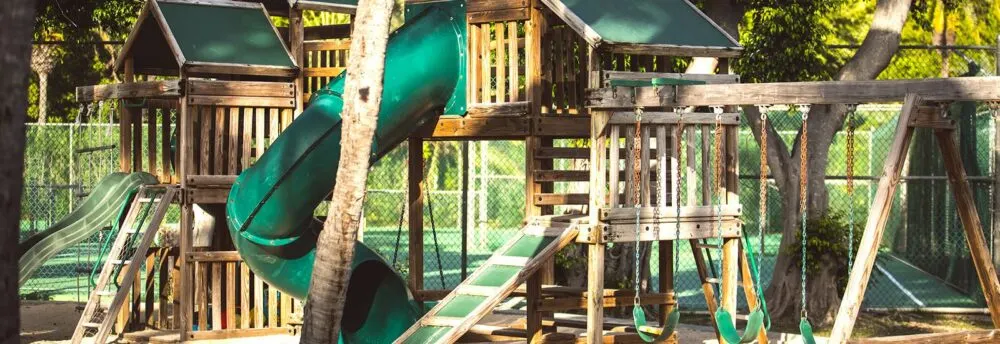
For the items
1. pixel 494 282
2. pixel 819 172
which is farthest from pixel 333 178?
pixel 819 172

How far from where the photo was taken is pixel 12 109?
6.30m

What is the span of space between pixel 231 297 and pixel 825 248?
20.5 ft

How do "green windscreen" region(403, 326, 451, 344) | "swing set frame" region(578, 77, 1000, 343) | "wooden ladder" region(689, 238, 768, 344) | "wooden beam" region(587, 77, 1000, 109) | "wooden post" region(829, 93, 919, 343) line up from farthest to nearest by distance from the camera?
1. "wooden ladder" region(689, 238, 768, 344)
2. "green windscreen" region(403, 326, 451, 344)
3. "wooden beam" region(587, 77, 1000, 109)
4. "swing set frame" region(578, 77, 1000, 343)
5. "wooden post" region(829, 93, 919, 343)

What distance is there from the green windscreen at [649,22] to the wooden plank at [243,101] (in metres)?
3.77

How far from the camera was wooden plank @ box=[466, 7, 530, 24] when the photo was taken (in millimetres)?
13000

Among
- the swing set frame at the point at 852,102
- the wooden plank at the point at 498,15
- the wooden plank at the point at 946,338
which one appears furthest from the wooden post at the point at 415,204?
the wooden plank at the point at 946,338

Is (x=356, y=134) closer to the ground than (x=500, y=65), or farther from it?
closer to the ground

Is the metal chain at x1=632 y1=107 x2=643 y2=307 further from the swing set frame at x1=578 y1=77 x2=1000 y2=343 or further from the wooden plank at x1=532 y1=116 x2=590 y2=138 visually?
the wooden plank at x1=532 y1=116 x2=590 y2=138

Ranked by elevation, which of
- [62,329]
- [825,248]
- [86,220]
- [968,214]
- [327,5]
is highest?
[327,5]

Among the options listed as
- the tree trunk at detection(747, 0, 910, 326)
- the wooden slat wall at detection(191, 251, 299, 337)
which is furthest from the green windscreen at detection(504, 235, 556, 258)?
the tree trunk at detection(747, 0, 910, 326)

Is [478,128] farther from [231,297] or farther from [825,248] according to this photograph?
[825,248]

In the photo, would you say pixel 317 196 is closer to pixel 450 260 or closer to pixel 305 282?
pixel 305 282

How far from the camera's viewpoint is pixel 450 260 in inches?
1039

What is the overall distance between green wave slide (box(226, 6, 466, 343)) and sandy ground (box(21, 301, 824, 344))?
1508 millimetres
